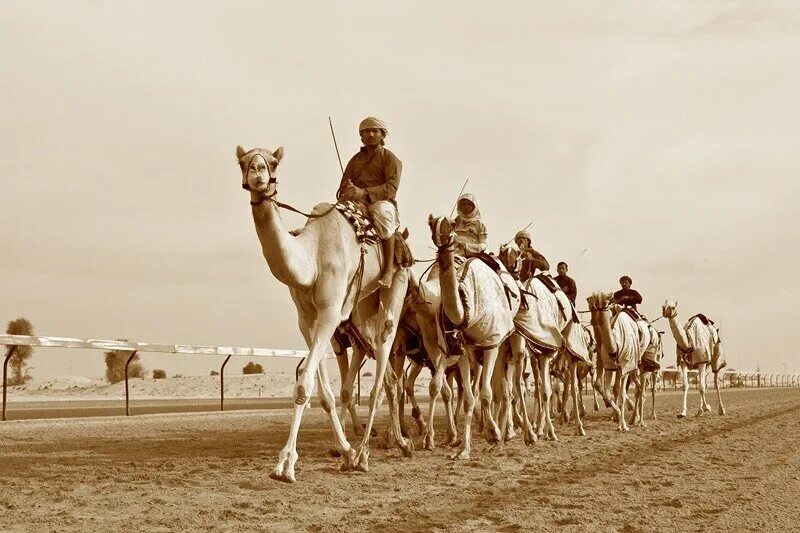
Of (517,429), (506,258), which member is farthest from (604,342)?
(506,258)

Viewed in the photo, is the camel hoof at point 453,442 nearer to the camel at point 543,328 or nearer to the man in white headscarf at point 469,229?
the camel at point 543,328

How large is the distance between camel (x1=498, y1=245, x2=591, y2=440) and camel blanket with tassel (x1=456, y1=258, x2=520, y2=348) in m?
1.13

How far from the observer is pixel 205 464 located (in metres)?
9.78

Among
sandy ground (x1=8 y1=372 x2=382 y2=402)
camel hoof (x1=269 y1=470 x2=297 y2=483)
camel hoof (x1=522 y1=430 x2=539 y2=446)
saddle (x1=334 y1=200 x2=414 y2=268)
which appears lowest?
sandy ground (x1=8 y1=372 x2=382 y2=402)

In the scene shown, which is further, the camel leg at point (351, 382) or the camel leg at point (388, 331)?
the camel leg at point (351, 382)

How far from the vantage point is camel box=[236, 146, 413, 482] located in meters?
8.20

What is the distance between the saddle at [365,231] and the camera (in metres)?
9.70

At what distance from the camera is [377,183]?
35.6ft

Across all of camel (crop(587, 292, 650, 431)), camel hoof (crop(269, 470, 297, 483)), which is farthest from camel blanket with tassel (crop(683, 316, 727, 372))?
camel hoof (crop(269, 470, 297, 483))

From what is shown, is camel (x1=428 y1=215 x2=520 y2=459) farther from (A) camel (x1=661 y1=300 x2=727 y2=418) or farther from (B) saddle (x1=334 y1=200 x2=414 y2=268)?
(A) camel (x1=661 y1=300 x2=727 y2=418)

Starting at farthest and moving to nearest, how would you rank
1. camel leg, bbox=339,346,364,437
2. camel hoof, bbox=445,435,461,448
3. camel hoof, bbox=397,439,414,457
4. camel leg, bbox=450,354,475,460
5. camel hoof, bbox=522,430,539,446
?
camel hoof, bbox=522,430,539,446
camel hoof, bbox=445,435,461,448
camel leg, bbox=339,346,364,437
camel leg, bbox=450,354,475,460
camel hoof, bbox=397,439,414,457

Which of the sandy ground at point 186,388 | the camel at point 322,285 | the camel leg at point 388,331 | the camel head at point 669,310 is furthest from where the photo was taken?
the sandy ground at point 186,388

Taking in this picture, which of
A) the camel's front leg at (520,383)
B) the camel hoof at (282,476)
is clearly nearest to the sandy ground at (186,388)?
the camel's front leg at (520,383)

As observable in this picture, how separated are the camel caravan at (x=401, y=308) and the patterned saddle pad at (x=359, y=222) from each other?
1 cm
